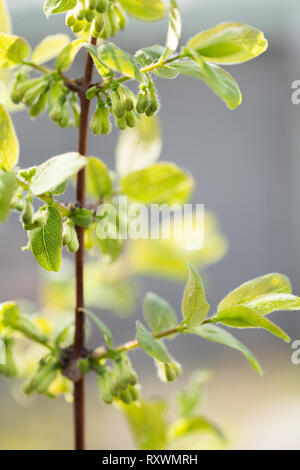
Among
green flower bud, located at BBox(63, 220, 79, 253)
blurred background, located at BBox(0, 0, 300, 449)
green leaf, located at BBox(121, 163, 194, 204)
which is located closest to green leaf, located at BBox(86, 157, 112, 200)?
green leaf, located at BBox(121, 163, 194, 204)

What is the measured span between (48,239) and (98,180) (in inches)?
6.0

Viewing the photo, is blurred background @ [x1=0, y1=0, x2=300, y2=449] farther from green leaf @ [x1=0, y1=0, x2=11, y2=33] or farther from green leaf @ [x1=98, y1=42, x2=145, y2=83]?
green leaf @ [x1=98, y1=42, x2=145, y2=83]

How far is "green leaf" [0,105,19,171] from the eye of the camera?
0.33 m

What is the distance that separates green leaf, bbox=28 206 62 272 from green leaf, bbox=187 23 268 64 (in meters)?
0.14

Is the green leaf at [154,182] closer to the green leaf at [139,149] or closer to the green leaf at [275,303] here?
the green leaf at [139,149]

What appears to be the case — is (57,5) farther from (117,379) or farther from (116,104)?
(117,379)

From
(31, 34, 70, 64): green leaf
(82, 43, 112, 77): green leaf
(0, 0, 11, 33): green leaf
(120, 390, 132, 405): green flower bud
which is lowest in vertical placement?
(120, 390, 132, 405): green flower bud

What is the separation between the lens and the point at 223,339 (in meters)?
0.32

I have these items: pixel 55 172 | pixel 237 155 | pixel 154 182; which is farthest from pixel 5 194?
pixel 237 155

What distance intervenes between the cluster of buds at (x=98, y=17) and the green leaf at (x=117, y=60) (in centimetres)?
3

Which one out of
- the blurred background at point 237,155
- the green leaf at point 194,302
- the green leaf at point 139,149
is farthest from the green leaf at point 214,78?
the blurred background at point 237,155

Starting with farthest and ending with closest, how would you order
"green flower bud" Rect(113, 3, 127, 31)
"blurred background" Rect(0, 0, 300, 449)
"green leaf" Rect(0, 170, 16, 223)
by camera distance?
"blurred background" Rect(0, 0, 300, 449) < "green flower bud" Rect(113, 3, 127, 31) < "green leaf" Rect(0, 170, 16, 223)

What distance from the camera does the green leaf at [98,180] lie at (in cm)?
46

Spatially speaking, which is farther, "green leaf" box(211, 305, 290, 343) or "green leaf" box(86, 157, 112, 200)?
"green leaf" box(86, 157, 112, 200)
